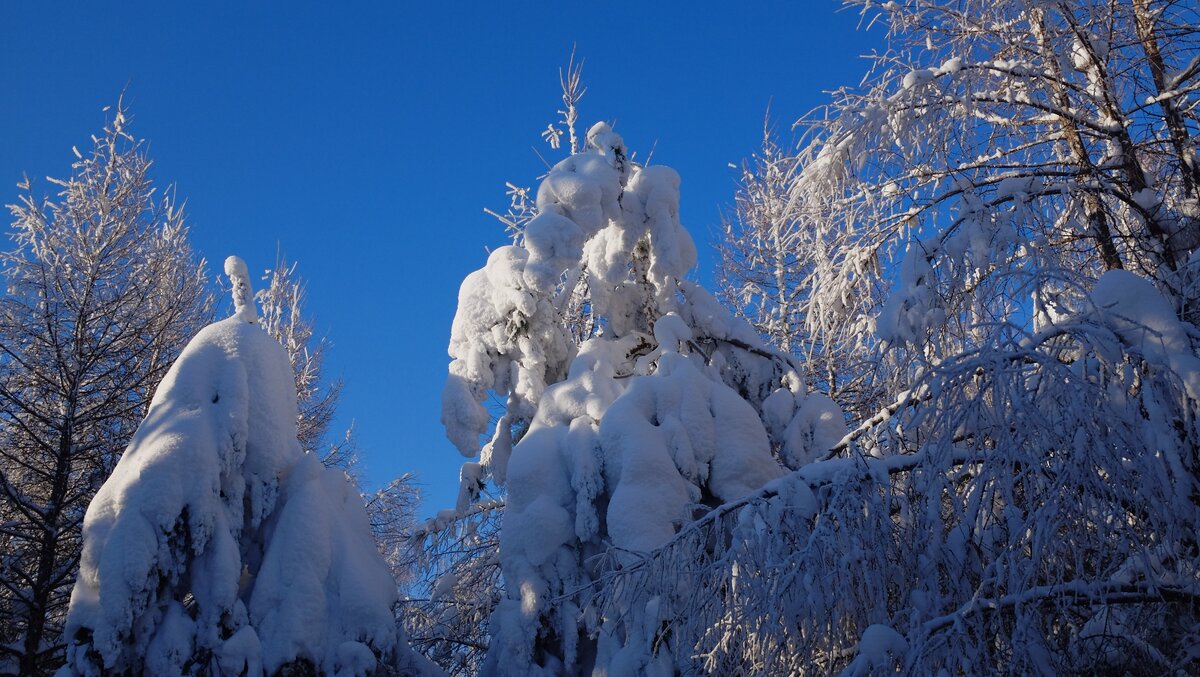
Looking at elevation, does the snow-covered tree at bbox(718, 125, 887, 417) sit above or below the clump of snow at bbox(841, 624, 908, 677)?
above

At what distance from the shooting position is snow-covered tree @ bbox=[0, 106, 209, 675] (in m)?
9.18

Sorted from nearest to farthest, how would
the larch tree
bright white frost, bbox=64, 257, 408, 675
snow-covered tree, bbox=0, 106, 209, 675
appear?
the larch tree → bright white frost, bbox=64, 257, 408, 675 → snow-covered tree, bbox=0, 106, 209, 675

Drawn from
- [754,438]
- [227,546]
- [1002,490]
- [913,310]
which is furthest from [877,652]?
[227,546]

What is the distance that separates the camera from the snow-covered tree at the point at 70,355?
918 centimetres

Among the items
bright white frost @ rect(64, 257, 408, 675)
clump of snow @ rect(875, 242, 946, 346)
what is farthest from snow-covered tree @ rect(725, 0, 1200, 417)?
bright white frost @ rect(64, 257, 408, 675)

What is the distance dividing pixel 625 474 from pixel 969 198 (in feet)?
8.95

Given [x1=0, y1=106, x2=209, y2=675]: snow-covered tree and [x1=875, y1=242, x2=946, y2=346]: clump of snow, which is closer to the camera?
[x1=875, y1=242, x2=946, y2=346]: clump of snow

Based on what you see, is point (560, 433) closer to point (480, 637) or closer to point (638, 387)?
point (638, 387)

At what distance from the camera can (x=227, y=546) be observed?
5.95m

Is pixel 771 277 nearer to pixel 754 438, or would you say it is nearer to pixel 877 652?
pixel 754 438

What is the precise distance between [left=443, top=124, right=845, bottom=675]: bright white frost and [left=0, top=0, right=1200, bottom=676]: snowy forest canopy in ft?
0.09

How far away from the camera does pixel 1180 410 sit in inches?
133

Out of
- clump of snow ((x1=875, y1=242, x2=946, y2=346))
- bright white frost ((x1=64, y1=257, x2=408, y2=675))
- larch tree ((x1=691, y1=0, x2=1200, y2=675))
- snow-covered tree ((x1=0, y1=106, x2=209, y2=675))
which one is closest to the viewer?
larch tree ((x1=691, y1=0, x2=1200, y2=675))

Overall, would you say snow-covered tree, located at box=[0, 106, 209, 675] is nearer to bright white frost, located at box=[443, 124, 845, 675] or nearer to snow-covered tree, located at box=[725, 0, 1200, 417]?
bright white frost, located at box=[443, 124, 845, 675]
